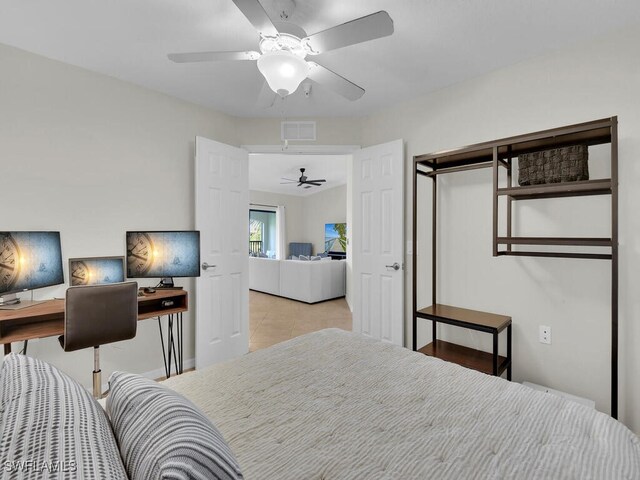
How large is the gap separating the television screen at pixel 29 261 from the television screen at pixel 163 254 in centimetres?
47

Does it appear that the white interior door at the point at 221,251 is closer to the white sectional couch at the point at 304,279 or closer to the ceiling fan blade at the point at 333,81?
the ceiling fan blade at the point at 333,81

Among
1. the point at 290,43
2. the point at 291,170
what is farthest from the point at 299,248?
the point at 290,43

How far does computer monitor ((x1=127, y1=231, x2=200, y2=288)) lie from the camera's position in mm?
2658

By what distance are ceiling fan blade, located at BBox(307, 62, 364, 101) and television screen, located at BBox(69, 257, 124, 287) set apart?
1963 millimetres

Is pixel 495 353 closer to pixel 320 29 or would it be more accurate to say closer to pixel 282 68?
pixel 282 68

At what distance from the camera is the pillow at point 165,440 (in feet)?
2.07

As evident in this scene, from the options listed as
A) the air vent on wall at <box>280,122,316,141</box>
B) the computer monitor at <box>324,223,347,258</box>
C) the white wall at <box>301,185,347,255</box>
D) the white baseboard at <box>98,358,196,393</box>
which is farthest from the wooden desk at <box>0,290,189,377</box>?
the white wall at <box>301,185,347,255</box>

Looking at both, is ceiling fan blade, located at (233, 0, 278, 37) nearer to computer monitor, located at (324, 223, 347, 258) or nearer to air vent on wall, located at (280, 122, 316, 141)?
air vent on wall, located at (280, 122, 316, 141)

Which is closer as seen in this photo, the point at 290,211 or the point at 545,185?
the point at 545,185

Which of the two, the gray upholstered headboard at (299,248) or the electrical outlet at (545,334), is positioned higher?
the gray upholstered headboard at (299,248)

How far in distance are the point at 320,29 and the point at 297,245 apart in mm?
7753

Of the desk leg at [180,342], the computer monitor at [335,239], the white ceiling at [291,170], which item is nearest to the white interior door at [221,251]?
the desk leg at [180,342]

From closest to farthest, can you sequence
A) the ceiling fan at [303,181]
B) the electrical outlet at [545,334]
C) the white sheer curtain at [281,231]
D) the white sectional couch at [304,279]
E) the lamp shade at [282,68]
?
the lamp shade at [282,68] → the electrical outlet at [545,334] → the white sectional couch at [304,279] → the ceiling fan at [303,181] → the white sheer curtain at [281,231]

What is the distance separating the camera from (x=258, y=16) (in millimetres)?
1421
